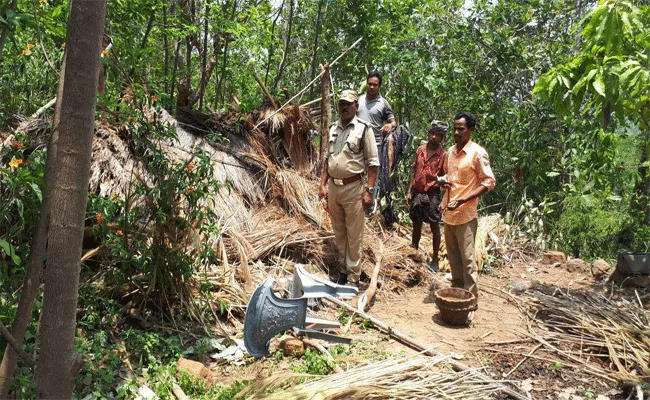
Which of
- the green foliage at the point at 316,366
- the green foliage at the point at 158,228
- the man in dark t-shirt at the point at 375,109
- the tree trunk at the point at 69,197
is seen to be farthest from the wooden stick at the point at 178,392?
the man in dark t-shirt at the point at 375,109

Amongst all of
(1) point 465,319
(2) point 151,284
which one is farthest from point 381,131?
(2) point 151,284

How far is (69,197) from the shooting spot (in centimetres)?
141

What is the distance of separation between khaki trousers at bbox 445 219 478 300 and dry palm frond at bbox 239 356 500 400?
148cm

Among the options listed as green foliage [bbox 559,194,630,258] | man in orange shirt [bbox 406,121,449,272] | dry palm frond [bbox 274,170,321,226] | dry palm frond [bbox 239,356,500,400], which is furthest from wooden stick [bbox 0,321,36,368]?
green foliage [bbox 559,194,630,258]

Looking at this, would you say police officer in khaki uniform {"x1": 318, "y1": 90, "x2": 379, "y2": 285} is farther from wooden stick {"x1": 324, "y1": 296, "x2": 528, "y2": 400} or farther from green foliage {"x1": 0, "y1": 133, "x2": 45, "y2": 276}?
green foliage {"x1": 0, "y1": 133, "x2": 45, "y2": 276}

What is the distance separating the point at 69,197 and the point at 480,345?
3.72 metres

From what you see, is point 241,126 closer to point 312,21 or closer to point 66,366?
point 66,366

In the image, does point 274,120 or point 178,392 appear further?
point 274,120

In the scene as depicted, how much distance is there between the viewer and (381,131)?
21.1 ft

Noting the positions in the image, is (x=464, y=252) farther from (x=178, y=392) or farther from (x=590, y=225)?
(x=590, y=225)

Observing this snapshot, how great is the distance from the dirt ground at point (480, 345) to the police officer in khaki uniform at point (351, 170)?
723 mm

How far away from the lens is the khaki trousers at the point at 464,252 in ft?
16.4

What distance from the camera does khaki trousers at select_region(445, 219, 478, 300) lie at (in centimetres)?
499

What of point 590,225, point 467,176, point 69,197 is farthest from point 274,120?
point 69,197
